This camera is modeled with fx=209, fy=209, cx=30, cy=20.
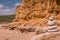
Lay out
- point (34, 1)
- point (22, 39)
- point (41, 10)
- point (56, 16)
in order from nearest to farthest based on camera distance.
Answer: point (22, 39) → point (56, 16) → point (41, 10) → point (34, 1)

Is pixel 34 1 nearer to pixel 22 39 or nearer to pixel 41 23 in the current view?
pixel 41 23

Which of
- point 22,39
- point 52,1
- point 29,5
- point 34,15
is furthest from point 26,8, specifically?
point 22,39

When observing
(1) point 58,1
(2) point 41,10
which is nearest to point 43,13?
(2) point 41,10

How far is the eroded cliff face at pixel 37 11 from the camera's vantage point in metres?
16.9

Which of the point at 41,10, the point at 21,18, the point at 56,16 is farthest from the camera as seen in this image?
the point at 21,18

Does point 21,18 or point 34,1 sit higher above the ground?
point 34,1

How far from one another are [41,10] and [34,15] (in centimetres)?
87

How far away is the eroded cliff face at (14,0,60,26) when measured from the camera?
1694 centimetres

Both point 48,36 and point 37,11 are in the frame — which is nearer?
point 48,36

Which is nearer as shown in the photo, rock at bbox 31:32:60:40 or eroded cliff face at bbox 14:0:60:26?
rock at bbox 31:32:60:40

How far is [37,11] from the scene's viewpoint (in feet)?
60.4

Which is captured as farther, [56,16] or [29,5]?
[29,5]

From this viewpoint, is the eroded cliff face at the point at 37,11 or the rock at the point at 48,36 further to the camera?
the eroded cliff face at the point at 37,11

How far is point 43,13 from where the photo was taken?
694 inches
